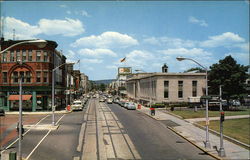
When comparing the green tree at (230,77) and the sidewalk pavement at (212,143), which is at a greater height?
the green tree at (230,77)

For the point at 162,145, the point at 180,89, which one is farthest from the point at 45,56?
the point at 162,145

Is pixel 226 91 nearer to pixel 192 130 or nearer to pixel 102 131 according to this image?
pixel 192 130

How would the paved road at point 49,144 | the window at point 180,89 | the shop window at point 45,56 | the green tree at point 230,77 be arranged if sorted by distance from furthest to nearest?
1. the window at point 180,89
2. the shop window at point 45,56
3. the green tree at point 230,77
4. the paved road at point 49,144

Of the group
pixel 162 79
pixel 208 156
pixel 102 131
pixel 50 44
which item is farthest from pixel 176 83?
pixel 208 156

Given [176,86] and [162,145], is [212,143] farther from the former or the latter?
[176,86]

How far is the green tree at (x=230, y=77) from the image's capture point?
1751 inches

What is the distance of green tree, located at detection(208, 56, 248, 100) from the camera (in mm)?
44469

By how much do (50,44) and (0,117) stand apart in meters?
16.4

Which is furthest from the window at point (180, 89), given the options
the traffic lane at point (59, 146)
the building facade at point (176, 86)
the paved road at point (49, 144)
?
the traffic lane at point (59, 146)

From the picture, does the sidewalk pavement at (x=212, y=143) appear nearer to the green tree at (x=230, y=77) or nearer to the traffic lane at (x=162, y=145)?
the traffic lane at (x=162, y=145)

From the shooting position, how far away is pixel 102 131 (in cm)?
2472

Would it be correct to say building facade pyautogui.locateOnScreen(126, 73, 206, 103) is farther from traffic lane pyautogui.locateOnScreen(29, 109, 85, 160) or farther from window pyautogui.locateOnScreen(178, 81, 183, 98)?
traffic lane pyautogui.locateOnScreen(29, 109, 85, 160)

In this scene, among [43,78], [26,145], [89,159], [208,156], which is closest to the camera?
[89,159]

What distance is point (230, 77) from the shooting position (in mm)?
44875
